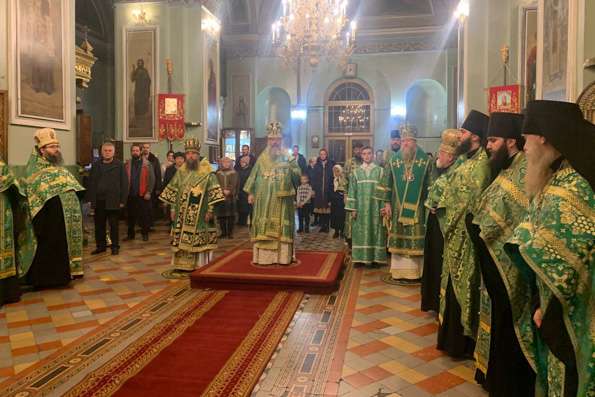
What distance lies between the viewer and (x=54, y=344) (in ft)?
12.7

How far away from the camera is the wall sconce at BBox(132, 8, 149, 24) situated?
1185cm

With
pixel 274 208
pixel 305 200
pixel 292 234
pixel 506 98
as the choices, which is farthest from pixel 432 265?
pixel 305 200

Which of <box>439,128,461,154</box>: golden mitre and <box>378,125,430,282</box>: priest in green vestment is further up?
<box>439,128,461,154</box>: golden mitre

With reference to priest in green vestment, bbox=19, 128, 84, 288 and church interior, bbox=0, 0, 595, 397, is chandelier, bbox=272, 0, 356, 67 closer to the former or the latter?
church interior, bbox=0, 0, 595, 397

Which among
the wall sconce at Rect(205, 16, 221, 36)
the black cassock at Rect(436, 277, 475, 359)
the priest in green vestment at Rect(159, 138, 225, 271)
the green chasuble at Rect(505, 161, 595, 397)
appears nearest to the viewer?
the green chasuble at Rect(505, 161, 595, 397)

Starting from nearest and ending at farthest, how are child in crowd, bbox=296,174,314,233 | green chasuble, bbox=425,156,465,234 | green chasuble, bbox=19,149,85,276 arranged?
green chasuble, bbox=425,156,465,234
green chasuble, bbox=19,149,85,276
child in crowd, bbox=296,174,314,233

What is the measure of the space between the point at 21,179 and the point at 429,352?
4.60 metres

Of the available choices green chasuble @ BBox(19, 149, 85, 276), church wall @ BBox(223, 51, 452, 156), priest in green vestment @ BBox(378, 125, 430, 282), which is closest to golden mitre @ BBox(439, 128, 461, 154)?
priest in green vestment @ BBox(378, 125, 430, 282)

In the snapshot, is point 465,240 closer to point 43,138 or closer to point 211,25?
point 43,138

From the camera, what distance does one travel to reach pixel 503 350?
2646mm

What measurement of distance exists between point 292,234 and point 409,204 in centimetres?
155

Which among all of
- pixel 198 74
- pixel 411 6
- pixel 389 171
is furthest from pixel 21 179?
pixel 411 6

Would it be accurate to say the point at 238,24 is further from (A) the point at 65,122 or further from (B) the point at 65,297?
(B) the point at 65,297

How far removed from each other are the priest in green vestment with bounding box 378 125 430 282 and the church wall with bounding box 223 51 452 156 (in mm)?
11884
